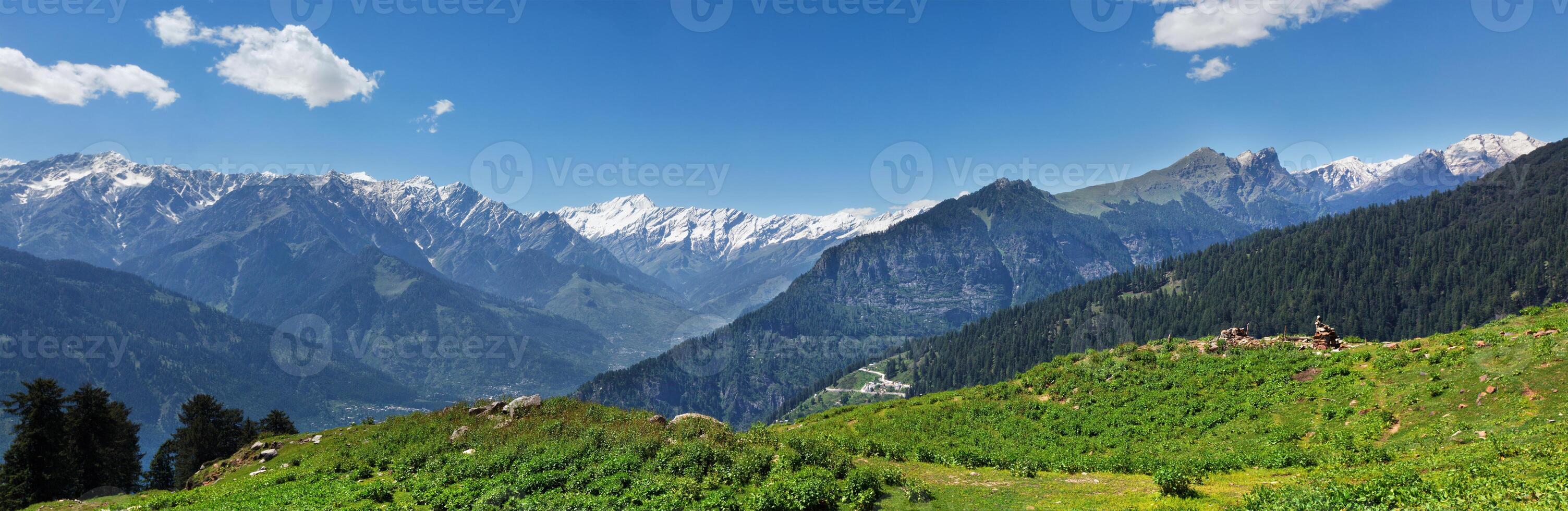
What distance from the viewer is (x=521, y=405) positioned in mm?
43625

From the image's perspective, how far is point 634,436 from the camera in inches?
1257

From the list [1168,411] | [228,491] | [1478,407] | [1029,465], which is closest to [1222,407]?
[1168,411]

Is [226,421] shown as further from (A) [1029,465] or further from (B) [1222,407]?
(B) [1222,407]

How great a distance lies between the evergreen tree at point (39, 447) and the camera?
49312 mm

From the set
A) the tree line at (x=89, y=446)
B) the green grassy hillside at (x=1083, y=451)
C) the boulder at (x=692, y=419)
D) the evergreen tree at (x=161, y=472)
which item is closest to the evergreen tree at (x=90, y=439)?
the tree line at (x=89, y=446)

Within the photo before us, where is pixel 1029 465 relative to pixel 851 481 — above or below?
below

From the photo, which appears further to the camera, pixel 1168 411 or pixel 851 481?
pixel 1168 411

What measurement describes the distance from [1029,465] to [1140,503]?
350 inches

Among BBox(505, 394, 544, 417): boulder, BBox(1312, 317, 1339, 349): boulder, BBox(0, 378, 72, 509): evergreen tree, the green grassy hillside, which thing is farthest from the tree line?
BBox(1312, 317, 1339, 349): boulder

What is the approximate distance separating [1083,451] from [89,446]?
286ft

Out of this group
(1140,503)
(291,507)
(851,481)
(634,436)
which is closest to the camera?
(1140,503)

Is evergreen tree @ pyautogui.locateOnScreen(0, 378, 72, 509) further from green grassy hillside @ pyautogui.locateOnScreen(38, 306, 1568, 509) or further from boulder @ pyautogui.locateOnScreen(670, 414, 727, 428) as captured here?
boulder @ pyautogui.locateOnScreen(670, 414, 727, 428)

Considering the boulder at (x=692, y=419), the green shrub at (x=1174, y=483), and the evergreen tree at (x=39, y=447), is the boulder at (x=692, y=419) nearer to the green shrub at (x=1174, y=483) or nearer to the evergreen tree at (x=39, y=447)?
the green shrub at (x=1174, y=483)

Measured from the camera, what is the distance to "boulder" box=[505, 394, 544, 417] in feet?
141
